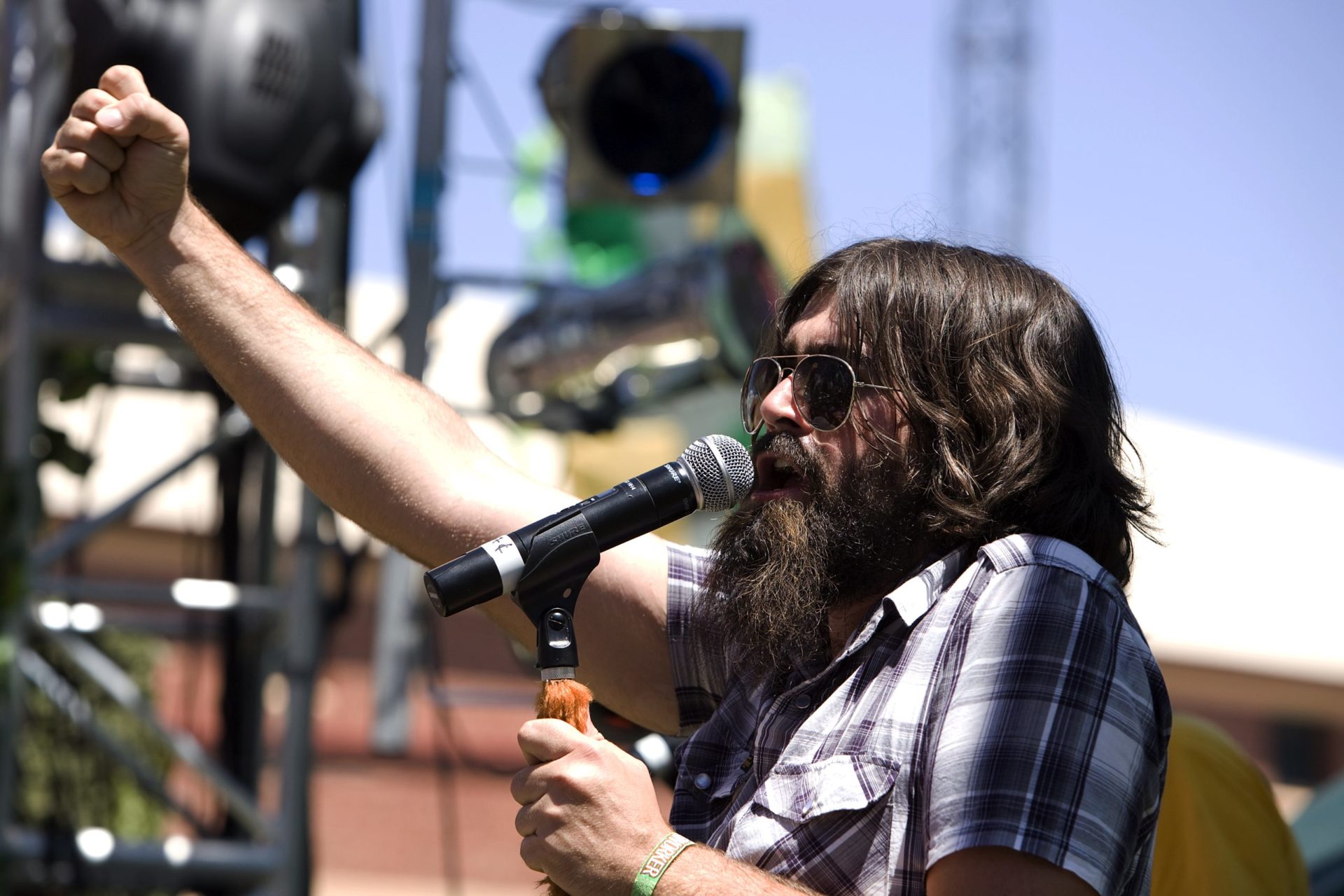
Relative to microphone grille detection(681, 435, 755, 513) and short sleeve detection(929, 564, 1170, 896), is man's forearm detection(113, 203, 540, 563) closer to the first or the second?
microphone grille detection(681, 435, 755, 513)

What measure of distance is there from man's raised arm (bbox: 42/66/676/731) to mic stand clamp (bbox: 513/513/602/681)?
0.44m

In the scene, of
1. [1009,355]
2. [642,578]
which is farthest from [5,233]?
[1009,355]

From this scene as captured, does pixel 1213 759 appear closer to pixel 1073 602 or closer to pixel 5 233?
pixel 1073 602

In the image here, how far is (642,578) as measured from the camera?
201cm

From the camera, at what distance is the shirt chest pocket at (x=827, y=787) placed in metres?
1.44

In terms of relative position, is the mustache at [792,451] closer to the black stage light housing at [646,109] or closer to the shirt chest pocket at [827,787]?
the shirt chest pocket at [827,787]

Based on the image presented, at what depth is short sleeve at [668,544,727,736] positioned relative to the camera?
1963mm

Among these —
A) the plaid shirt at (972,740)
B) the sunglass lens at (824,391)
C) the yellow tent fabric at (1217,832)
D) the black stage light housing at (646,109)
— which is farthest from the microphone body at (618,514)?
the black stage light housing at (646,109)

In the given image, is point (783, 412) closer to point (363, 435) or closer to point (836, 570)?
point (836, 570)

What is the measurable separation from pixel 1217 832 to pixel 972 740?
1203mm

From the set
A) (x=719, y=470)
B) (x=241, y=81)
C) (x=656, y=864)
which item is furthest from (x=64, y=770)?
(x=656, y=864)

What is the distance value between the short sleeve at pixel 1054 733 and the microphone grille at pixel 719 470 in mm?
339

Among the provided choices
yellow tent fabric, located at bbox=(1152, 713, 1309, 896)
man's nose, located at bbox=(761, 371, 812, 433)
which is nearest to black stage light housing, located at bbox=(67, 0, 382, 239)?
man's nose, located at bbox=(761, 371, 812, 433)

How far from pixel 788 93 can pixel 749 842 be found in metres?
8.25
